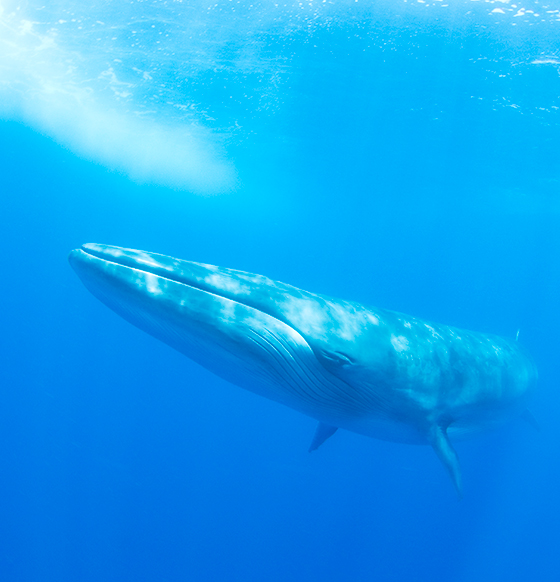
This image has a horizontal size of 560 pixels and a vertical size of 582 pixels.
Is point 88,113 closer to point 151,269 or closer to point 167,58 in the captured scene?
point 167,58

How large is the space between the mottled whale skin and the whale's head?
0.03ft

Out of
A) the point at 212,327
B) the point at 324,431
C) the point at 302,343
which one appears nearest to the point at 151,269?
the point at 212,327

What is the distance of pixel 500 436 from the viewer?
16062 mm

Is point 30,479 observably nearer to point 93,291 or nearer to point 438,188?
point 93,291

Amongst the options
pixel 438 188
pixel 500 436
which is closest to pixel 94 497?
pixel 500 436

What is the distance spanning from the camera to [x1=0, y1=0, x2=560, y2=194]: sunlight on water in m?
14.3

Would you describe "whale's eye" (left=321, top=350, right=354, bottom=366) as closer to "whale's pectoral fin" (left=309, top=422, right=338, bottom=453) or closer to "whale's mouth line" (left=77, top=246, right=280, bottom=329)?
"whale's mouth line" (left=77, top=246, right=280, bottom=329)

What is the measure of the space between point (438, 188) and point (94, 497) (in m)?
35.2

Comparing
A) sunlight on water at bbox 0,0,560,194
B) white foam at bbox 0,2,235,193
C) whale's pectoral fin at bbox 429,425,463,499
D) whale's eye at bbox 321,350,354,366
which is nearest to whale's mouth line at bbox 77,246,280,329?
whale's eye at bbox 321,350,354,366

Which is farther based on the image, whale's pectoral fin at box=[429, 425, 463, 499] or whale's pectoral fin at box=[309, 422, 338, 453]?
whale's pectoral fin at box=[309, 422, 338, 453]

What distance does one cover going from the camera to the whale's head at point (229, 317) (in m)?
3.89

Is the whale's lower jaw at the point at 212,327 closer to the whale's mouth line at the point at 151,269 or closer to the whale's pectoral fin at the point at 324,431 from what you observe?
the whale's mouth line at the point at 151,269

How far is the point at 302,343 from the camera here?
13.8 feet

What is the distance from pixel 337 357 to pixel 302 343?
16.6 inches
